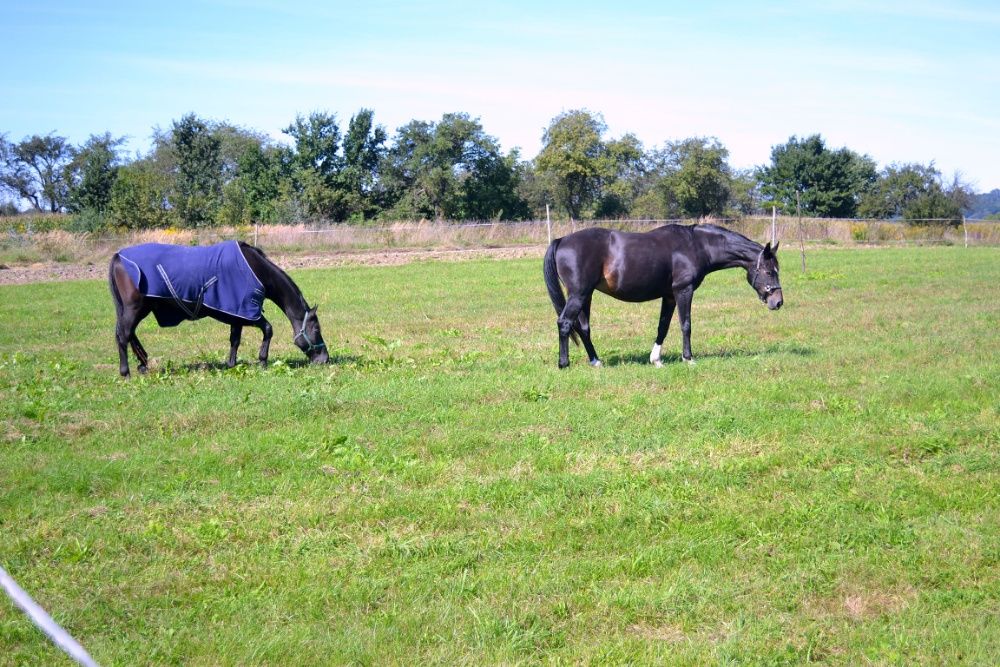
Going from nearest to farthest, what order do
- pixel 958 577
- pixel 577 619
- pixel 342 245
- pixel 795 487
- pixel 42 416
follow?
pixel 577 619
pixel 958 577
pixel 795 487
pixel 42 416
pixel 342 245

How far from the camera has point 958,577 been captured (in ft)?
18.0

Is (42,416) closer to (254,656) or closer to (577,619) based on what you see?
(254,656)

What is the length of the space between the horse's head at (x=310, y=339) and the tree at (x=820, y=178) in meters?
56.5

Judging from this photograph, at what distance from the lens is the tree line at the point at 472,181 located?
5531 cm

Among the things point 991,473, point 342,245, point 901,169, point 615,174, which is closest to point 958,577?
point 991,473

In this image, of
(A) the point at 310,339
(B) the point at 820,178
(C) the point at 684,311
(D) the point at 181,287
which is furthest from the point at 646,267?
(B) the point at 820,178

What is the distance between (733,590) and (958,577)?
→ 4.48ft

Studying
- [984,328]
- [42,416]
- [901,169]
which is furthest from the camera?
[901,169]

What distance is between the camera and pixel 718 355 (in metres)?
12.9

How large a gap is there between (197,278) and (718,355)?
7.05 m

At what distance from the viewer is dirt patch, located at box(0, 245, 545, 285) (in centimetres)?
3111

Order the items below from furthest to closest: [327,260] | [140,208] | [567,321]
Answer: [140,208], [327,260], [567,321]

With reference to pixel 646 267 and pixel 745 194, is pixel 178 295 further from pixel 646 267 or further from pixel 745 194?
pixel 745 194

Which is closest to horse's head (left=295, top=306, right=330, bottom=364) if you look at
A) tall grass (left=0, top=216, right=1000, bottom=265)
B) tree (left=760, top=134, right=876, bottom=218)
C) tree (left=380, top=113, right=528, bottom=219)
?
tall grass (left=0, top=216, right=1000, bottom=265)
